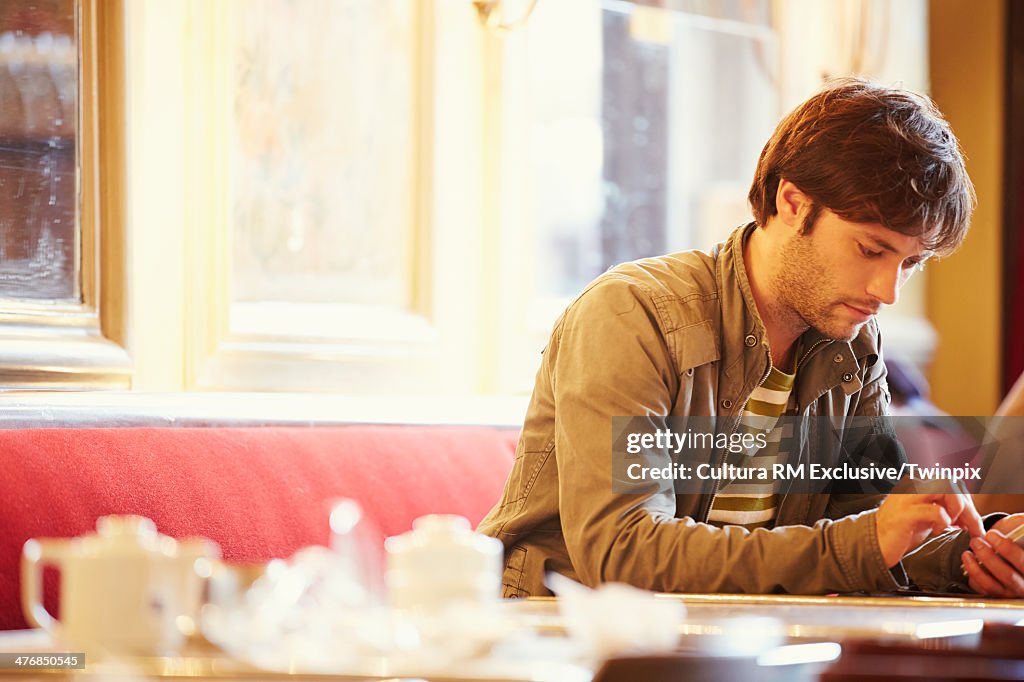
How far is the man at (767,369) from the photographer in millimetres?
1335

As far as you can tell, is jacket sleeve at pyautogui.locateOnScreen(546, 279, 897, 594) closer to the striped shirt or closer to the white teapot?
the striped shirt

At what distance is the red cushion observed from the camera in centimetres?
142

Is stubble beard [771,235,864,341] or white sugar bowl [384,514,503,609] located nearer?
white sugar bowl [384,514,503,609]

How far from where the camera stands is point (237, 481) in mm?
1639

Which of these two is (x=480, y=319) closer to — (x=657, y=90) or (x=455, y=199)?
(x=455, y=199)

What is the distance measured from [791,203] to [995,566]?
0.51 m

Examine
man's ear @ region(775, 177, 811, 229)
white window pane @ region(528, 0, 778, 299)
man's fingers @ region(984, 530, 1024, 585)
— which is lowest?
man's fingers @ region(984, 530, 1024, 585)

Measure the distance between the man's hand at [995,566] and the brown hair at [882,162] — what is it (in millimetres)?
380

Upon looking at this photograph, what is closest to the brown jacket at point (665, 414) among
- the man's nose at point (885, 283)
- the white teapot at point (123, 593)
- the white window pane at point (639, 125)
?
the man's nose at point (885, 283)

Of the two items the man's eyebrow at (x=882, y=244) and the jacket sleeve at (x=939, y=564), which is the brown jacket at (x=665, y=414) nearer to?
the jacket sleeve at (x=939, y=564)

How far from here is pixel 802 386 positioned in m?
1.69

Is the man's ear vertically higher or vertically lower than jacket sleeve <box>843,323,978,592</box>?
higher

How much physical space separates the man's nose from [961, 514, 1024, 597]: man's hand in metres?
0.32

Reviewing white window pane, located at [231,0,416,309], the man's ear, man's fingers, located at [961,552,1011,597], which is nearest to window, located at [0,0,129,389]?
white window pane, located at [231,0,416,309]
